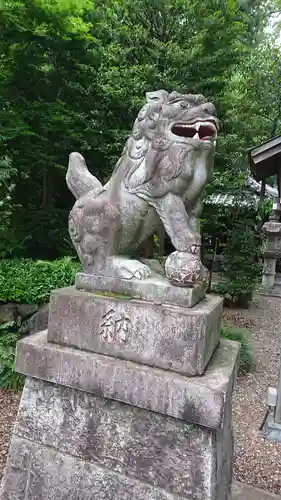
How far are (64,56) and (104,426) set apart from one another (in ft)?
21.8

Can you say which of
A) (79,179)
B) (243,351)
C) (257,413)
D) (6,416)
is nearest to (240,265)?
(243,351)

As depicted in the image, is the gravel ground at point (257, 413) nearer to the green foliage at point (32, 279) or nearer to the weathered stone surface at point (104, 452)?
the weathered stone surface at point (104, 452)

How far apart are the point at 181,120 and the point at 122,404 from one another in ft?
4.36

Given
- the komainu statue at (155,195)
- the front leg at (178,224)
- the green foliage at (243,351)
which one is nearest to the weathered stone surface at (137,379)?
the komainu statue at (155,195)

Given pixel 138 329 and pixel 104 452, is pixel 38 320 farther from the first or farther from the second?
pixel 138 329

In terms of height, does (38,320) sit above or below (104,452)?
below

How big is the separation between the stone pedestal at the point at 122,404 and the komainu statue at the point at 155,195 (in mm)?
167

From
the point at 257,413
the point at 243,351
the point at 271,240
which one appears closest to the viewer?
the point at 257,413

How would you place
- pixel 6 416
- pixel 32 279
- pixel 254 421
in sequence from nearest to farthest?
pixel 6 416 → pixel 254 421 → pixel 32 279

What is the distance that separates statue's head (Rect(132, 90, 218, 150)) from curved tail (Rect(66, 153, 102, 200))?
41 centimetres

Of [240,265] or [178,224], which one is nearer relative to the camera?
[178,224]

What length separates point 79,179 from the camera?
198 centimetres

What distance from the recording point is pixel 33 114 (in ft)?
20.2

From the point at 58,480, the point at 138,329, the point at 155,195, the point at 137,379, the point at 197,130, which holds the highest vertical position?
the point at 197,130
